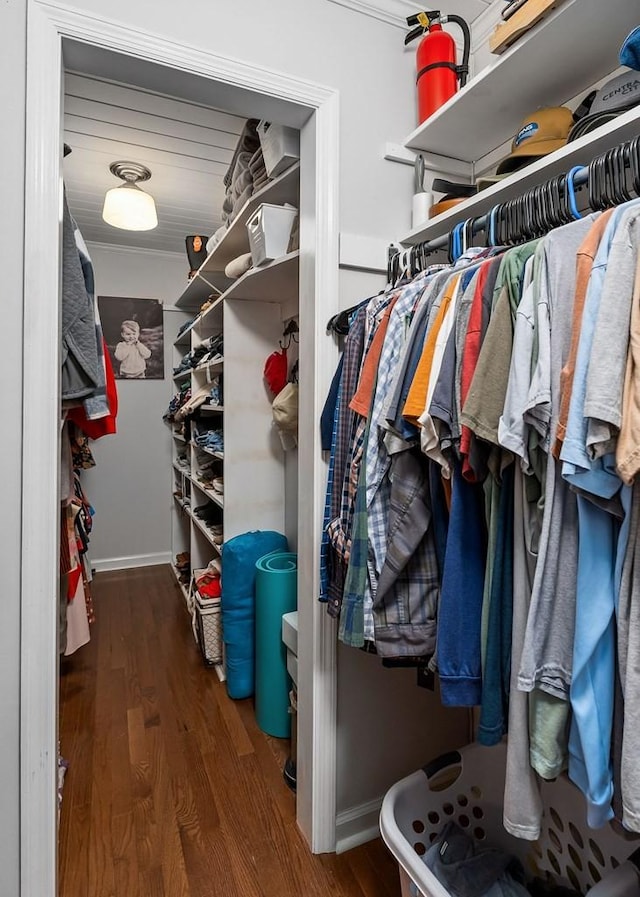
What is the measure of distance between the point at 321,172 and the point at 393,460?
0.91 metres

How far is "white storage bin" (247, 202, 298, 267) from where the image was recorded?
1.74 metres

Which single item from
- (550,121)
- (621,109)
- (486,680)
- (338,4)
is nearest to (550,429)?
(486,680)

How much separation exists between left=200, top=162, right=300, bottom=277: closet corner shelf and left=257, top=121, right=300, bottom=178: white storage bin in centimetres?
3

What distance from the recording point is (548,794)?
1212 millimetres

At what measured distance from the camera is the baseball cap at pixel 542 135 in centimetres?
104

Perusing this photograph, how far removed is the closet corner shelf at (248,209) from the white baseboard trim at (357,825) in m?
2.08

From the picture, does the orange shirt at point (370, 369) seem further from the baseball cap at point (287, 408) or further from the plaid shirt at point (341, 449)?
the baseball cap at point (287, 408)

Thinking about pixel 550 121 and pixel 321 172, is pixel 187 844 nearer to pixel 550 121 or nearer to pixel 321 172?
pixel 321 172

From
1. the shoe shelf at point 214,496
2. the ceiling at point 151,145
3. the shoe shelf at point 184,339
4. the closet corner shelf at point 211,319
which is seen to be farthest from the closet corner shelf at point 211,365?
the ceiling at point 151,145

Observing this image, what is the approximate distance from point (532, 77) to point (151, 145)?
74.6 inches

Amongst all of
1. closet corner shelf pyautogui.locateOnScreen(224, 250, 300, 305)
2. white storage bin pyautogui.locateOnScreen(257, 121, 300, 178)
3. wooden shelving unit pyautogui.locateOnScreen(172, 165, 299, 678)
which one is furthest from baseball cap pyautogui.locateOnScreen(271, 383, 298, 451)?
white storage bin pyautogui.locateOnScreen(257, 121, 300, 178)

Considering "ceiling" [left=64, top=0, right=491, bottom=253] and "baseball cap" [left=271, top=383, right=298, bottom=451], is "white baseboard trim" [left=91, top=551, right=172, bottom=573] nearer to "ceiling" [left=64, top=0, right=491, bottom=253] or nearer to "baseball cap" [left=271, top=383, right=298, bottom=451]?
"baseball cap" [left=271, top=383, right=298, bottom=451]

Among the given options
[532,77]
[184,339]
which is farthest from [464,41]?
[184,339]

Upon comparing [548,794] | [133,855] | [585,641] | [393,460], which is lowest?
[133,855]
